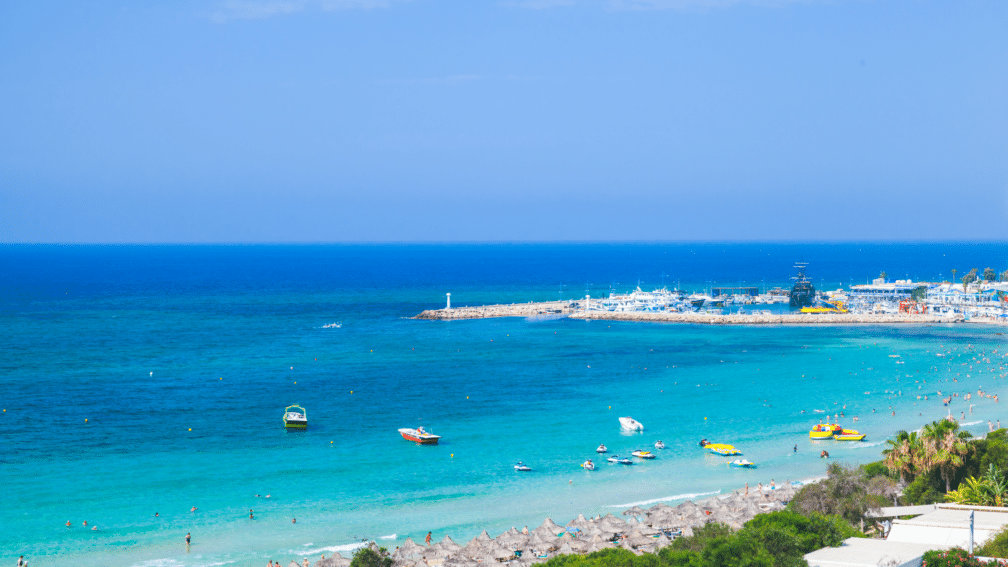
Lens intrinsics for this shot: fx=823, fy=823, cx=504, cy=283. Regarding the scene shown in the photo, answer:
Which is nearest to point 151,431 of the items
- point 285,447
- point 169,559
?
point 285,447

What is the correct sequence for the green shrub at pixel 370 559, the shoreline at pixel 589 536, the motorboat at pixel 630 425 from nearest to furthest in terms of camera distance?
the green shrub at pixel 370 559
the shoreline at pixel 589 536
the motorboat at pixel 630 425

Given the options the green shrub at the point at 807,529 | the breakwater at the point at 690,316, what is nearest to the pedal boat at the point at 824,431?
the green shrub at the point at 807,529

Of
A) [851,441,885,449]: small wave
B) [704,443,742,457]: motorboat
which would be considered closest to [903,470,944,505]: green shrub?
[704,443,742,457]: motorboat

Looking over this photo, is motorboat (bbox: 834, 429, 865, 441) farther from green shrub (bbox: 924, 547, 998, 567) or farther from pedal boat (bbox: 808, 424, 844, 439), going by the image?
green shrub (bbox: 924, 547, 998, 567)

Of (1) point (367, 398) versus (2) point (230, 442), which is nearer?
(2) point (230, 442)

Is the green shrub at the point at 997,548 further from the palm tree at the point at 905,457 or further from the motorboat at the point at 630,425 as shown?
the motorboat at the point at 630,425

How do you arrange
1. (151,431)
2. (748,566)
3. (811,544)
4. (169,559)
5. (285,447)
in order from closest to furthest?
(748,566) → (811,544) → (169,559) → (285,447) → (151,431)

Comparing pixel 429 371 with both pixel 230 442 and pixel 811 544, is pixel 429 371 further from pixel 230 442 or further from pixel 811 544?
pixel 811 544
